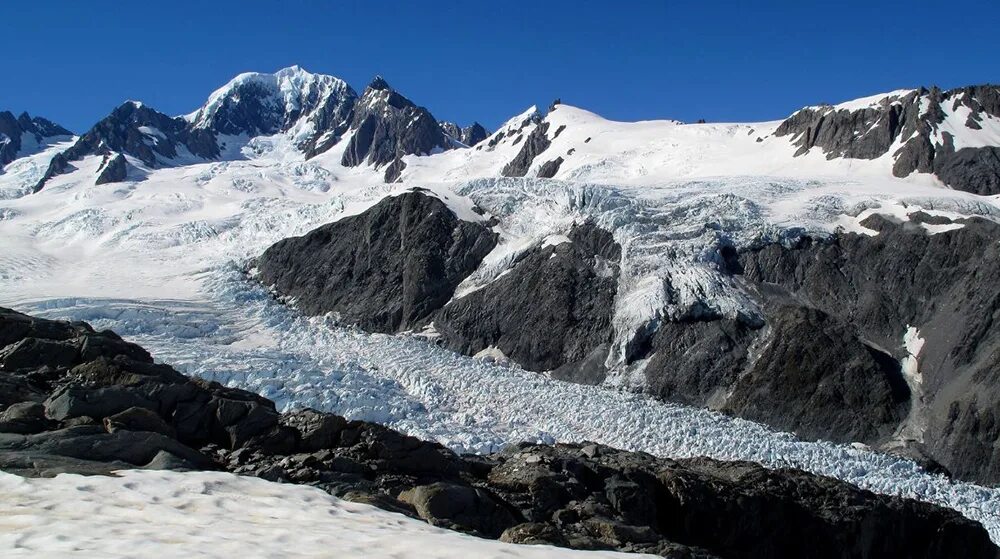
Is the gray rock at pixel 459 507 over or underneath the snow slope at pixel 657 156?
underneath

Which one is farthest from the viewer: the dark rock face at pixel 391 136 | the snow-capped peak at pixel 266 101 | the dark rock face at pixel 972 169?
the snow-capped peak at pixel 266 101

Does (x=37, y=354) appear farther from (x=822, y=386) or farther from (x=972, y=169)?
(x=972, y=169)

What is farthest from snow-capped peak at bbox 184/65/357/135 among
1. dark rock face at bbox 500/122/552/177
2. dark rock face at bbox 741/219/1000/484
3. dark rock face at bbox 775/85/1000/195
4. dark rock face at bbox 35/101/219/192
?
dark rock face at bbox 741/219/1000/484

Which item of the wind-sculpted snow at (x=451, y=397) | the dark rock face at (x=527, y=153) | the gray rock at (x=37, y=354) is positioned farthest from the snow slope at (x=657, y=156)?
the gray rock at (x=37, y=354)

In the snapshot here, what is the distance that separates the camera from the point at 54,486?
1056 centimetres

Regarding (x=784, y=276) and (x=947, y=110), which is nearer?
(x=784, y=276)

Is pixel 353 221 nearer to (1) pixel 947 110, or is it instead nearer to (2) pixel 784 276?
(2) pixel 784 276

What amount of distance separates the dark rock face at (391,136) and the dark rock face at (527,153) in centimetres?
Result: 2496

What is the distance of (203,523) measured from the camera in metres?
9.79

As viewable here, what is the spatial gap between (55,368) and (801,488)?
20.0m

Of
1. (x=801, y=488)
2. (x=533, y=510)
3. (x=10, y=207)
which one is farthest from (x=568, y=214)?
(x=10, y=207)

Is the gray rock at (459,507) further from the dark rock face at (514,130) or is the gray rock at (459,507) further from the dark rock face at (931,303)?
→ the dark rock face at (514,130)

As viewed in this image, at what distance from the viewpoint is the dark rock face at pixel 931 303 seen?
116 feet

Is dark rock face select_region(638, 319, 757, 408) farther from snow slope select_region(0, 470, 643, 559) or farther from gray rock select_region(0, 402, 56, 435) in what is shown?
gray rock select_region(0, 402, 56, 435)
